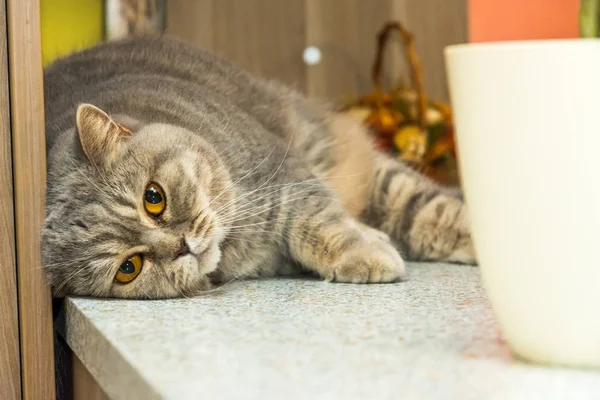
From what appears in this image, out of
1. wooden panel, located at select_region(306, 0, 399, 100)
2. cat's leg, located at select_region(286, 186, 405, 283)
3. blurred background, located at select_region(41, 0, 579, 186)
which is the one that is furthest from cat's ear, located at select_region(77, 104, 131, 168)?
wooden panel, located at select_region(306, 0, 399, 100)

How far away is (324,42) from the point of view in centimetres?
247

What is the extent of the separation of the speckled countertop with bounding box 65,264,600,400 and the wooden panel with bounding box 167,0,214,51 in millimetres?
1282

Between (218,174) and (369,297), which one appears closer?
(369,297)

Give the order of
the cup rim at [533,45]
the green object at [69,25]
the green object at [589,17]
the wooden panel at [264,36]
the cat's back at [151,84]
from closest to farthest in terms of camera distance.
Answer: the cup rim at [533,45], the green object at [589,17], the cat's back at [151,84], the green object at [69,25], the wooden panel at [264,36]

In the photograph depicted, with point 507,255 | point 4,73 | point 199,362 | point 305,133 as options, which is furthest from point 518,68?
point 305,133

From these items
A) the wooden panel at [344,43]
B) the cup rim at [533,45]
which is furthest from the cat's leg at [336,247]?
the wooden panel at [344,43]

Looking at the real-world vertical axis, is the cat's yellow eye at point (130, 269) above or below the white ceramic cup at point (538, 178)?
below

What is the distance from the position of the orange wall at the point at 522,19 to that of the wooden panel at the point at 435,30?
1.9 inches

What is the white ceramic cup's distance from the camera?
0.61 meters

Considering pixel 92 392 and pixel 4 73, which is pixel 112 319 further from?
pixel 4 73

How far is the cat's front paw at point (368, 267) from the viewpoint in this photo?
1.20 m

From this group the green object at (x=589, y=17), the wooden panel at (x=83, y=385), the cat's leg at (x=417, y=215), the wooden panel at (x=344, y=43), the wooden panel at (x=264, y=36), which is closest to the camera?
the wooden panel at (x=83, y=385)

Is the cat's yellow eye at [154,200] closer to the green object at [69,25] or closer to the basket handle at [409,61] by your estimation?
the green object at [69,25]

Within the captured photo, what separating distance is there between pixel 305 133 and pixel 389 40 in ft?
3.25
